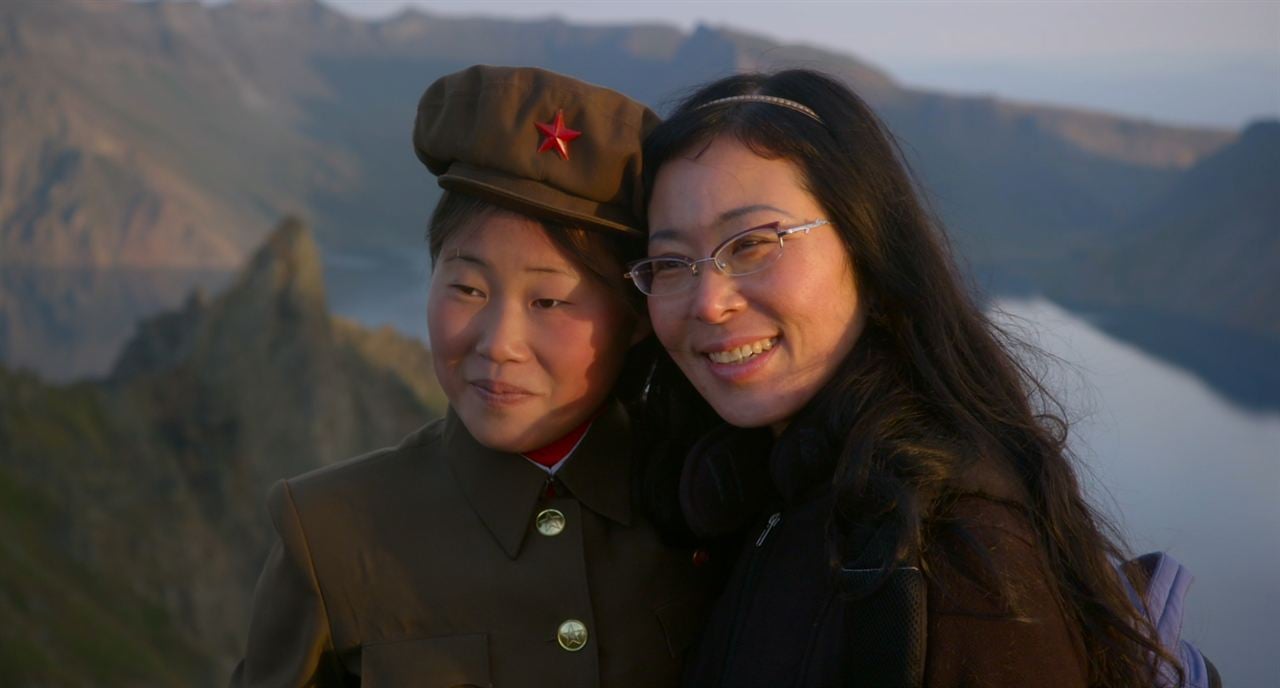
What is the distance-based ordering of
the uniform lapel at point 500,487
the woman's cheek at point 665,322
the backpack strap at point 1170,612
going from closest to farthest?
the backpack strap at point 1170,612 < the woman's cheek at point 665,322 < the uniform lapel at point 500,487

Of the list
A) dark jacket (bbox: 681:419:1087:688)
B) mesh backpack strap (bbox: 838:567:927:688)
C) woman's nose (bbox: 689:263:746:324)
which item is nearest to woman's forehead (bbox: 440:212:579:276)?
woman's nose (bbox: 689:263:746:324)

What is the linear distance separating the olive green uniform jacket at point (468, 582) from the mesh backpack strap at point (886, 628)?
74 cm

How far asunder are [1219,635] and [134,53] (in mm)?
107154

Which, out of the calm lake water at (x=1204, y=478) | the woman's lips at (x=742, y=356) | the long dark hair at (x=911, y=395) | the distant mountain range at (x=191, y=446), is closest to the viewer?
the long dark hair at (x=911, y=395)

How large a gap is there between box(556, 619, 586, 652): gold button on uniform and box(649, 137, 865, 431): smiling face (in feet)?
1.84

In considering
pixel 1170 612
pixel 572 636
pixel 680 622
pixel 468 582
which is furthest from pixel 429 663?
pixel 1170 612

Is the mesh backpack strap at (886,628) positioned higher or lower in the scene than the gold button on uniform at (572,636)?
higher

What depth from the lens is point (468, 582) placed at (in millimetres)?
2414

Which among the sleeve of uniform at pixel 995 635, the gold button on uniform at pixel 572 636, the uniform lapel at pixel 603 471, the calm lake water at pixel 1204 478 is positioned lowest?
the calm lake water at pixel 1204 478

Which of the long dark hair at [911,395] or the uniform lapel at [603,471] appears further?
the uniform lapel at [603,471]

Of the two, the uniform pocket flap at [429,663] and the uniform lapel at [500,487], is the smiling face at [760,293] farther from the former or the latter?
the uniform pocket flap at [429,663]

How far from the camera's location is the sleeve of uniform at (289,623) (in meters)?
2.38

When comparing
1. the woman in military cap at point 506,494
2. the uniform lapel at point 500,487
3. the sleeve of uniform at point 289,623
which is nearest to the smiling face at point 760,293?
the woman in military cap at point 506,494

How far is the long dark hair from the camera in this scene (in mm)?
1901
